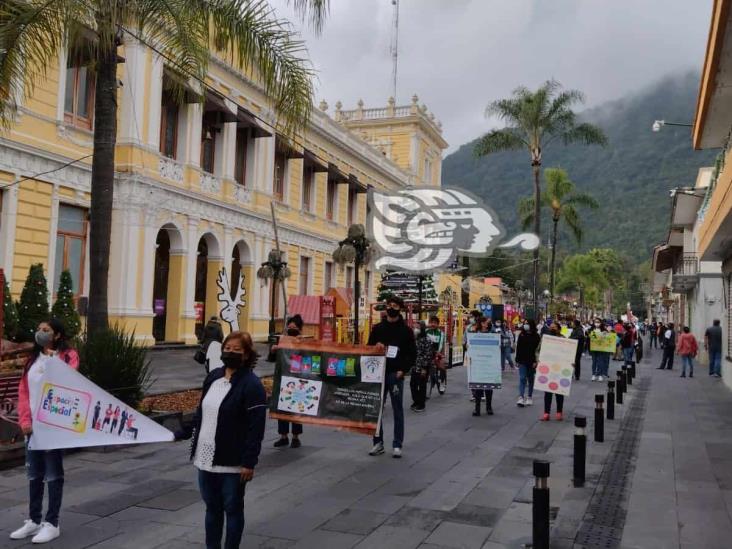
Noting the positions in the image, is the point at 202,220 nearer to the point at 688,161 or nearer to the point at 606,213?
the point at 606,213

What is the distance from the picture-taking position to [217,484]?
4.29 metres

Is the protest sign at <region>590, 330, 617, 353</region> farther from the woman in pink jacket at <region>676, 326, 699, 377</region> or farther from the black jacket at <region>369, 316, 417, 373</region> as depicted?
the black jacket at <region>369, 316, 417, 373</region>

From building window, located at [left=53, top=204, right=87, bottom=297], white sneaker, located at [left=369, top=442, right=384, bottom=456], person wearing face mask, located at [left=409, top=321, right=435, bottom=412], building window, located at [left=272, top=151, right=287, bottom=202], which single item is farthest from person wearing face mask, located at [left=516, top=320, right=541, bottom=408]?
building window, located at [left=272, top=151, right=287, bottom=202]

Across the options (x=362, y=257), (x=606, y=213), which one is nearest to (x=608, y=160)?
(x=606, y=213)

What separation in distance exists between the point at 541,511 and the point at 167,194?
815 inches

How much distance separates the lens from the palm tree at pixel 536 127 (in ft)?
106

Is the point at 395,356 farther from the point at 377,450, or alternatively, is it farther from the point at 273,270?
the point at 273,270

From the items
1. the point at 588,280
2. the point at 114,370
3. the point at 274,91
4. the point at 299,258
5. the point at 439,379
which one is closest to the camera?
the point at 114,370

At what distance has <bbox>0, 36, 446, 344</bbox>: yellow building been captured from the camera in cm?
1864

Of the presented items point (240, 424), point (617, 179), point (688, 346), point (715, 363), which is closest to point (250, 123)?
point (688, 346)

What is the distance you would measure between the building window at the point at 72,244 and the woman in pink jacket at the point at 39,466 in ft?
50.5

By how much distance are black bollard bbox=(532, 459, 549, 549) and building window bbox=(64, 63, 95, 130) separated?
61.7ft

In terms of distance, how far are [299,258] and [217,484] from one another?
30.3 meters

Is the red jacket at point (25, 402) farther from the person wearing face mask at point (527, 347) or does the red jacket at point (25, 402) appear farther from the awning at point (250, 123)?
the awning at point (250, 123)
